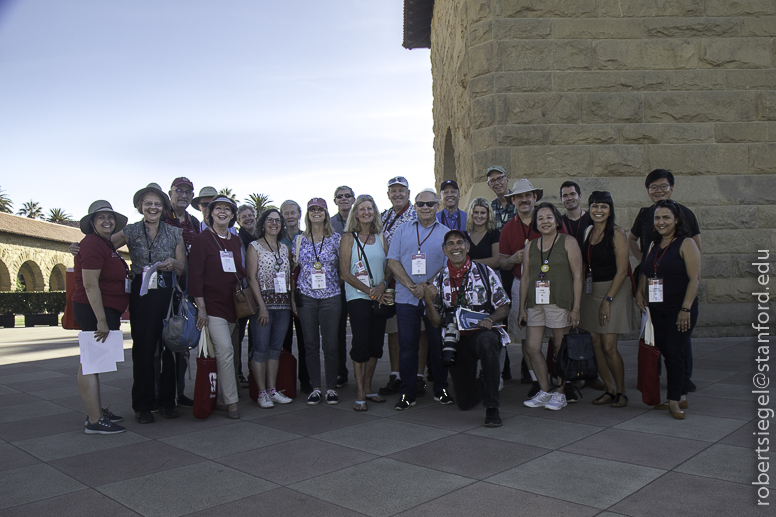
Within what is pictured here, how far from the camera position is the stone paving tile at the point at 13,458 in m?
3.97

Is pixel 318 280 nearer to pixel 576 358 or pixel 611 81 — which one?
pixel 576 358

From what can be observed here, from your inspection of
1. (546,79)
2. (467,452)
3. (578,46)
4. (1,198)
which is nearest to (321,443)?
(467,452)

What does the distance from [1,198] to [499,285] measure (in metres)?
66.8

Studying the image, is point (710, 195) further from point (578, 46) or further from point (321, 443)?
point (321, 443)

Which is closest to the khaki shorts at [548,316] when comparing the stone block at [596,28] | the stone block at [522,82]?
the stone block at [522,82]

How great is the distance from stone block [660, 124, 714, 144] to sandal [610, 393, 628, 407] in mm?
5210

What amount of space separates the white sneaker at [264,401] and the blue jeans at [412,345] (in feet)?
4.20

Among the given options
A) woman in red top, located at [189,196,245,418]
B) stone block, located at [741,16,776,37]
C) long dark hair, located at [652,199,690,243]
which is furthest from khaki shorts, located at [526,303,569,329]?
stone block, located at [741,16,776,37]

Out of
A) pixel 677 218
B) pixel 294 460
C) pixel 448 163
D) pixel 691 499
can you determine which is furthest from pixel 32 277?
pixel 691 499

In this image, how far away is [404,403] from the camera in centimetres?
533

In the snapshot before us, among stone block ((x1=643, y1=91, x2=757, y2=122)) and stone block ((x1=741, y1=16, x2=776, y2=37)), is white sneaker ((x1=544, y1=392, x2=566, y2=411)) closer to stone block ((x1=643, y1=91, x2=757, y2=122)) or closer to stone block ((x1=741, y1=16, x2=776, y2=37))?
stone block ((x1=643, y1=91, x2=757, y2=122))

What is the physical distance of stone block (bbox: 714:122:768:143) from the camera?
8836 millimetres

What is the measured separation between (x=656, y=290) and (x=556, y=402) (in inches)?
50.5

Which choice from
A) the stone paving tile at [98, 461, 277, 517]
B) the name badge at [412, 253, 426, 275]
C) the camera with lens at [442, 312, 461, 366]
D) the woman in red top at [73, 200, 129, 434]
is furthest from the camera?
the name badge at [412, 253, 426, 275]
